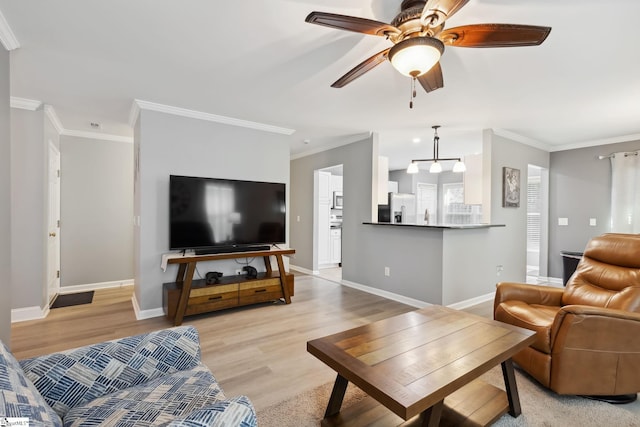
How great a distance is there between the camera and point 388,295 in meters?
4.32

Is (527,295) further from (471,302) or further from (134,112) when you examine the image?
(134,112)

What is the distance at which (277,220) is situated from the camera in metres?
4.12

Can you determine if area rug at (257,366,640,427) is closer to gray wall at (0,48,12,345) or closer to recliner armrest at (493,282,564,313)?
recliner armrest at (493,282,564,313)

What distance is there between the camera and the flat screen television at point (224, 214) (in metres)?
3.44

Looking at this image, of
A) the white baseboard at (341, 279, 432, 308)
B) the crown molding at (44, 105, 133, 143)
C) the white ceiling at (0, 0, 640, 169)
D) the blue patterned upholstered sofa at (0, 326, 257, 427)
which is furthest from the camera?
the white baseboard at (341, 279, 432, 308)

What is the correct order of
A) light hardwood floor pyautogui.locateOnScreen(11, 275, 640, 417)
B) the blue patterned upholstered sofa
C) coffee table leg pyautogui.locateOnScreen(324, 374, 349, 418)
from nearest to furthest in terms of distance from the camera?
the blue patterned upholstered sofa, coffee table leg pyautogui.locateOnScreen(324, 374, 349, 418), light hardwood floor pyautogui.locateOnScreen(11, 275, 640, 417)

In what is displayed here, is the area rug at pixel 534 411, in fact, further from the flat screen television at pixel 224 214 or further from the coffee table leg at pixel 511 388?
the flat screen television at pixel 224 214

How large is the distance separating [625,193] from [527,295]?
3457mm

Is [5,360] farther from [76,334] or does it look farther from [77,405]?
[76,334]

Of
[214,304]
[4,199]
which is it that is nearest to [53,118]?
[4,199]

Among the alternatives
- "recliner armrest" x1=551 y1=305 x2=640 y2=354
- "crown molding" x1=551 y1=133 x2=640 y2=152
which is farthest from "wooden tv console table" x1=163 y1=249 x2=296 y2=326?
"crown molding" x1=551 y1=133 x2=640 y2=152

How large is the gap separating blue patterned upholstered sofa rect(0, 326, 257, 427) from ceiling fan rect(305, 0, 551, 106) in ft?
5.55

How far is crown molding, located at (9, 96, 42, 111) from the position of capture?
321cm

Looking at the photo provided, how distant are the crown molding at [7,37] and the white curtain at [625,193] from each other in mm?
6994
